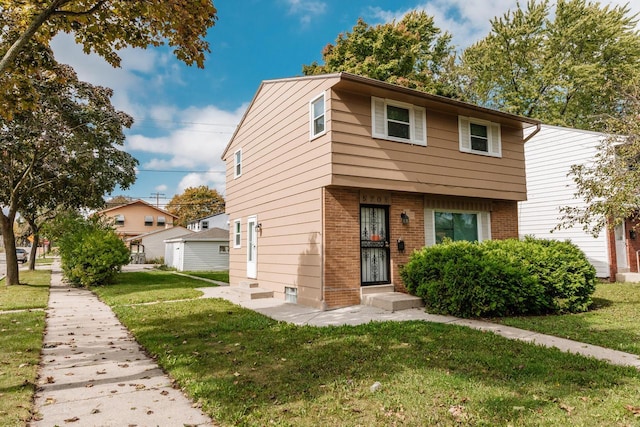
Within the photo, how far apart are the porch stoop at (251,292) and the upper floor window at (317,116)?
4.75 metres

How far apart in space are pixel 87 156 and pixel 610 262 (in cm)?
2074

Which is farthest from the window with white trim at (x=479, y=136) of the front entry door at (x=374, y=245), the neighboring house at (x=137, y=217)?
the neighboring house at (x=137, y=217)

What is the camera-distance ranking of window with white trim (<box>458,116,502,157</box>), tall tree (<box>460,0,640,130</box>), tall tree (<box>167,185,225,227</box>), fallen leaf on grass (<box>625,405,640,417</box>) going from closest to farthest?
fallen leaf on grass (<box>625,405,640,417</box>) → window with white trim (<box>458,116,502,157</box>) → tall tree (<box>460,0,640,130</box>) → tall tree (<box>167,185,225,227</box>)

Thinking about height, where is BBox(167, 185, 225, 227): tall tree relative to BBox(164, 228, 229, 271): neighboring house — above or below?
above

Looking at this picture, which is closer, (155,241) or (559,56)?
(559,56)

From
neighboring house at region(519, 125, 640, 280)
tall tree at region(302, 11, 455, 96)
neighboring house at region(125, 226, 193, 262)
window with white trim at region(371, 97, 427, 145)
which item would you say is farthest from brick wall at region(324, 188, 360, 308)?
neighboring house at region(125, 226, 193, 262)

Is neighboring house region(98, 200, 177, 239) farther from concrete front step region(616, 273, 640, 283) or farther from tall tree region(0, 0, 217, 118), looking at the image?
concrete front step region(616, 273, 640, 283)

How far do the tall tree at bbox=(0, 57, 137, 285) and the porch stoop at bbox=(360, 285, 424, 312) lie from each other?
12696mm

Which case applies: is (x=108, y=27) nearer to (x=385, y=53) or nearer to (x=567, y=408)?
(x=567, y=408)

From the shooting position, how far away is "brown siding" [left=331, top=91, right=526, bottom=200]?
30.5 ft

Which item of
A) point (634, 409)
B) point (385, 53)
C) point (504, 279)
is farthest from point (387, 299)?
point (385, 53)

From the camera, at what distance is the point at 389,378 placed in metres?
4.32

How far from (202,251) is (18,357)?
918 inches

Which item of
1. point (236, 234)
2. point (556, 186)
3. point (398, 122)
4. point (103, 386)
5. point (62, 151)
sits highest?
point (62, 151)
